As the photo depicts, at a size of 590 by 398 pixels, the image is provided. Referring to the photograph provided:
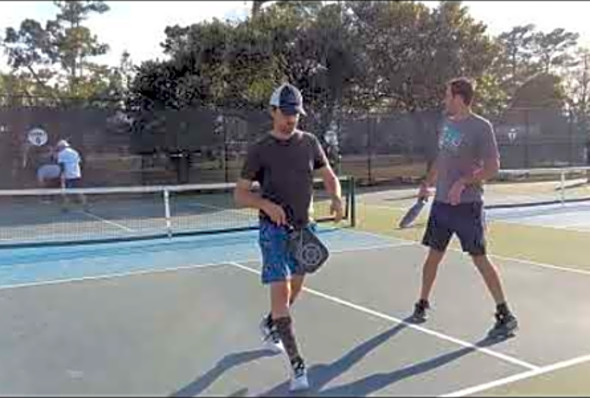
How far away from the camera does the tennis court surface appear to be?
4.42m

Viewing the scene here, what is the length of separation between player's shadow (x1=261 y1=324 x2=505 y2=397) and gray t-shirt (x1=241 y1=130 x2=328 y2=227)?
2.93 feet

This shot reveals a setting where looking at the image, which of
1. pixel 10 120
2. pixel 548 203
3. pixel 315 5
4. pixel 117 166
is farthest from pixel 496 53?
pixel 10 120

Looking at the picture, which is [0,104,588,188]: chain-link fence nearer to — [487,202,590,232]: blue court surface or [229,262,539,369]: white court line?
[487,202,590,232]: blue court surface

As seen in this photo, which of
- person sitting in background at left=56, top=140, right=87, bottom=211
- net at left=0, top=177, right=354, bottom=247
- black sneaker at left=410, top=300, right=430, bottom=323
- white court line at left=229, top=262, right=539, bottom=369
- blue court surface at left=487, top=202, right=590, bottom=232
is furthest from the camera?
person sitting in background at left=56, top=140, right=87, bottom=211

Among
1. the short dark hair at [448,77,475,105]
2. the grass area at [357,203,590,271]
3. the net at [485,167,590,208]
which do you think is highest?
the short dark hair at [448,77,475,105]

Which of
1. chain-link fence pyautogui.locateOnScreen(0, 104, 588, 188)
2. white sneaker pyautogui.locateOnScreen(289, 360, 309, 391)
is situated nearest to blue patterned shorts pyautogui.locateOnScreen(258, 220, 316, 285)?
white sneaker pyautogui.locateOnScreen(289, 360, 309, 391)

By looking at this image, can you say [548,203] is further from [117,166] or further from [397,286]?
[117,166]

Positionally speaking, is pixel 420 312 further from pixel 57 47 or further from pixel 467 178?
pixel 57 47

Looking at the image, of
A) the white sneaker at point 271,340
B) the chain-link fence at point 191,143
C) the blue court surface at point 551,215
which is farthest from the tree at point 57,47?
the white sneaker at point 271,340

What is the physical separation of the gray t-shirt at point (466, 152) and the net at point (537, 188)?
915 centimetres

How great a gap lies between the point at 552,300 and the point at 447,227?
1.65 metres

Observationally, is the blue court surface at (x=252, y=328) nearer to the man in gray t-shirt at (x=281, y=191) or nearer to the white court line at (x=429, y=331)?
the white court line at (x=429, y=331)

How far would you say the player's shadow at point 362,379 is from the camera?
421 cm

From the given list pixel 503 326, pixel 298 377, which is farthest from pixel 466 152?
pixel 298 377
